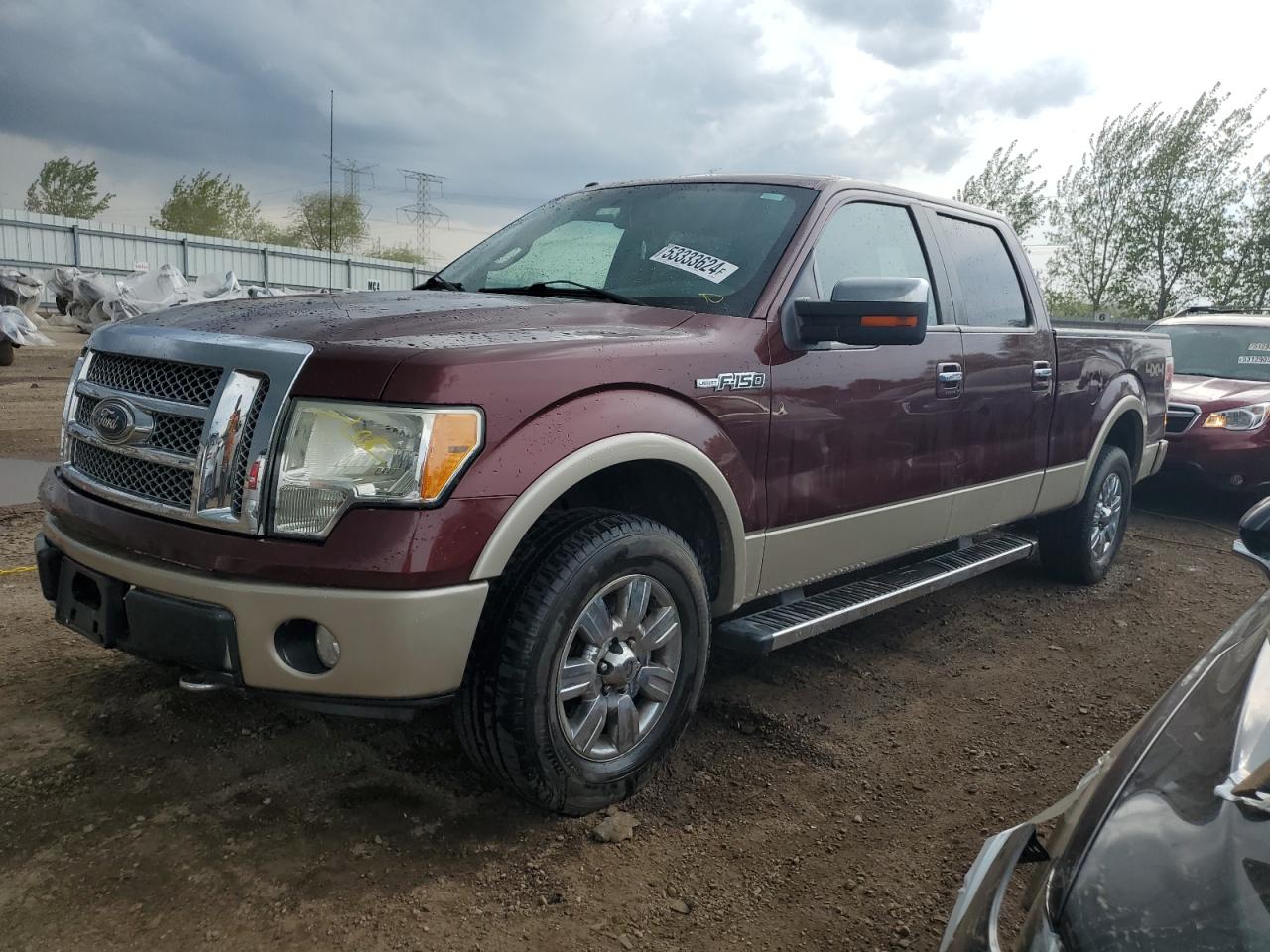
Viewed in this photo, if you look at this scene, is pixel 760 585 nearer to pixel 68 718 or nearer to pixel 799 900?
pixel 799 900

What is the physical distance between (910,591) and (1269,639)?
81.9 inches

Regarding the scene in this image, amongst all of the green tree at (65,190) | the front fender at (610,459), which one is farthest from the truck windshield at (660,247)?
the green tree at (65,190)

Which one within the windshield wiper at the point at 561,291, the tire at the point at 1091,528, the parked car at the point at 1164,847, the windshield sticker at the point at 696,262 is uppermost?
the windshield sticker at the point at 696,262

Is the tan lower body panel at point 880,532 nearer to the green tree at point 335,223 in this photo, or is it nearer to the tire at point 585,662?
the tire at point 585,662

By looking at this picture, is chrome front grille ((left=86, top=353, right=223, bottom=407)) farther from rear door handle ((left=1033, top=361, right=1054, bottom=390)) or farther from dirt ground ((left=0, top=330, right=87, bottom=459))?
dirt ground ((left=0, top=330, right=87, bottom=459))

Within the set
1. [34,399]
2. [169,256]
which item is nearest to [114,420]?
[34,399]

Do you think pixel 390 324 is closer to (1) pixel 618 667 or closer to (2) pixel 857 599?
(1) pixel 618 667

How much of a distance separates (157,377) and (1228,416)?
772 cm

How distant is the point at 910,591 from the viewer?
12.4 feet

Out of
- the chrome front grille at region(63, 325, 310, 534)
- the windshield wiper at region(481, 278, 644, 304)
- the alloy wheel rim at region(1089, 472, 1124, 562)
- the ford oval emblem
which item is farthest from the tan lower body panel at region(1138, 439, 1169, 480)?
the ford oval emblem

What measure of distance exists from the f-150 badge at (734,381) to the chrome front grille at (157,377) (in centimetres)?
130

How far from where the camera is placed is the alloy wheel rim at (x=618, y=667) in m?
2.58

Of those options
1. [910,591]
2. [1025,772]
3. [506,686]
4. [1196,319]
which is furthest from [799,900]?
[1196,319]

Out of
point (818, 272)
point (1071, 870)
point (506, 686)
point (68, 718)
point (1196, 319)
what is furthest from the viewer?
point (1196, 319)
